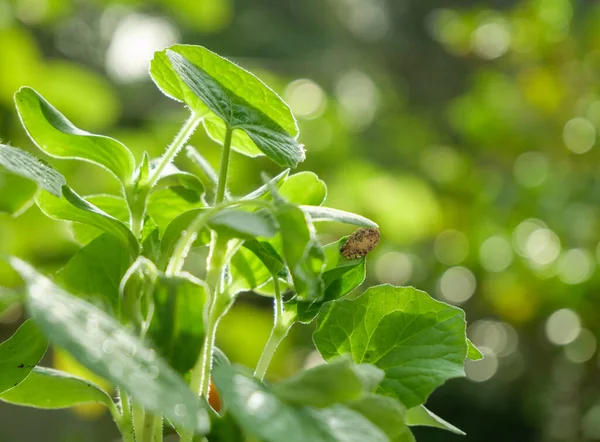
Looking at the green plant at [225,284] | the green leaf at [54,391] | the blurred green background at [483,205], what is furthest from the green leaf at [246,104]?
the blurred green background at [483,205]

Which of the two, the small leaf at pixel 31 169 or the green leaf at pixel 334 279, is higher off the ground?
the green leaf at pixel 334 279

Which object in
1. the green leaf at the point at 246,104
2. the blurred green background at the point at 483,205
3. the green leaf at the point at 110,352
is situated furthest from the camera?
the blurred green background at the point at 483,205

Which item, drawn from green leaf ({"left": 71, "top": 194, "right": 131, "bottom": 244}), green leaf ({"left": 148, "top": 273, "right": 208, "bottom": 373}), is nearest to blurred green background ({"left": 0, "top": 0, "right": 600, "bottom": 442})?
green leaf ({"left": 71, "top": 194, "right": 131, "bottom": 244})

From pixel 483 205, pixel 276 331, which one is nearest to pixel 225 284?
pixel 276 331

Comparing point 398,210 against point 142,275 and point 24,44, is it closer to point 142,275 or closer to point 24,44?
point 24,44

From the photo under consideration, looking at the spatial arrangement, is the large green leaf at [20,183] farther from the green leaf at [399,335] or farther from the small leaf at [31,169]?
the green leaf at [399,335]

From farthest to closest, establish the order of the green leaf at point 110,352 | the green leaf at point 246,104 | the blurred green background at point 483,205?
the blurred green background at point 483,205 < the green leaf at point 246,104 < the green leaf at point 110,352

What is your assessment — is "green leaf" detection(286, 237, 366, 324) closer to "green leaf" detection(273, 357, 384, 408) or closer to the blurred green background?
"green leaf" detection(273, 357, 384, 408)

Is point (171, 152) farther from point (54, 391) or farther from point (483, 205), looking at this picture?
point (483, 205)
